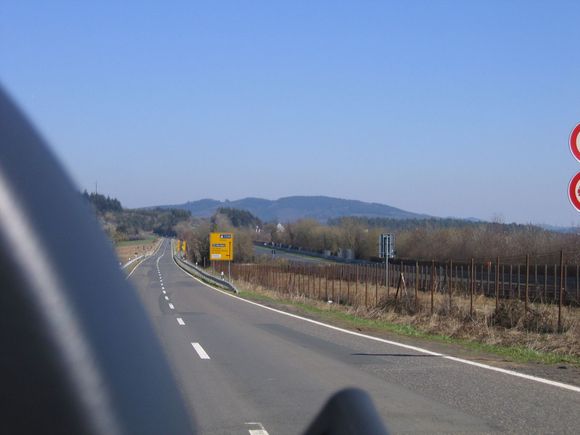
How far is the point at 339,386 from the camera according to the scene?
376 inches

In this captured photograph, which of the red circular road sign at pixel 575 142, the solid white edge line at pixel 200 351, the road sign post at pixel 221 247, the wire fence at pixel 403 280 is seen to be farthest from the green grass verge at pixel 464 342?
the road sign post at pixel 221 247

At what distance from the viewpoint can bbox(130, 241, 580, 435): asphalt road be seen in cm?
752

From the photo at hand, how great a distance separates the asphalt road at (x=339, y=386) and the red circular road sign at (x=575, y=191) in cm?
265

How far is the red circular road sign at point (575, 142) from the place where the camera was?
10.6 metres

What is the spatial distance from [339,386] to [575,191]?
450 centimetres

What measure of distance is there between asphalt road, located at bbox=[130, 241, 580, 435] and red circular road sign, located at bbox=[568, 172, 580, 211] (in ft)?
8.69

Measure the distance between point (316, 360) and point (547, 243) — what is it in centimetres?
3805

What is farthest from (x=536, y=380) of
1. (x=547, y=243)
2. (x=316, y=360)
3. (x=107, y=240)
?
(x=547, y=243)

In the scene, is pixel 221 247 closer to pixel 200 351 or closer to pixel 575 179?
pixel 200 351

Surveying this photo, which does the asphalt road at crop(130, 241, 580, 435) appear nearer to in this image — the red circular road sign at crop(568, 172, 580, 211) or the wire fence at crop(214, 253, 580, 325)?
the red circular road sign at crop(568, 172, 580, 211)

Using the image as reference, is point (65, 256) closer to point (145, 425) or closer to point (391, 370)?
point (145, 425)

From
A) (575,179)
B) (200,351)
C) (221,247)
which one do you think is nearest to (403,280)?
(200,351)

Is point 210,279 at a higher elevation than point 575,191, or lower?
lower

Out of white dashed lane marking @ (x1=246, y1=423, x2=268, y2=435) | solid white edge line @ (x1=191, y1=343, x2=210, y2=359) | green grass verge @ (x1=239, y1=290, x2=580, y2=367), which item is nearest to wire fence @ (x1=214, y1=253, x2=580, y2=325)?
green grass verge @ (x1=239, y1=290, x2=580, y2=367)
